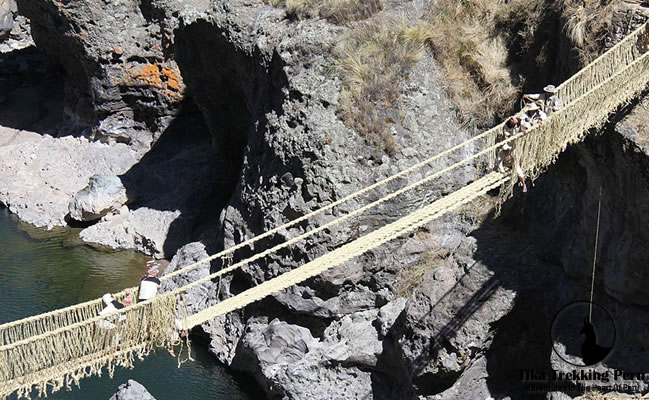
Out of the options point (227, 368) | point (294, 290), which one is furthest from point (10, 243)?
point (294, 290)

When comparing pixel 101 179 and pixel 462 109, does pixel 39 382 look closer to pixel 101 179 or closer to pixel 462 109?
pixel 462 109

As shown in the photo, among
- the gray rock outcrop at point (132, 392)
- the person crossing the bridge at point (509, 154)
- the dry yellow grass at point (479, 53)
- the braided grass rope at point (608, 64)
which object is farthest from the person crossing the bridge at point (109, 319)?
the dry yellow grass at point (479, 53)

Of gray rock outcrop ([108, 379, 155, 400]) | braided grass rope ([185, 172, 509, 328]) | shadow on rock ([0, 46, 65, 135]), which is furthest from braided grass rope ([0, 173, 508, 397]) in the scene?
shadow on rock ([0, 46, 65, 135])

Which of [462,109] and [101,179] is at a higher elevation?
[462,109]

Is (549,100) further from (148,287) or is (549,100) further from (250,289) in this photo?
(148,287)

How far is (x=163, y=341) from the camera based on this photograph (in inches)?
294

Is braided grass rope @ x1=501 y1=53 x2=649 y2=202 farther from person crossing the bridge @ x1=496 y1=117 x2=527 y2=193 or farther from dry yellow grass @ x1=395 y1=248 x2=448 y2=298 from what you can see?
dry yellow grass @ x1=395 y1=248 x2=448 y2=298

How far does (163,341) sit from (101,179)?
9307 mm

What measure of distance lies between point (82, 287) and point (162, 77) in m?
5.26

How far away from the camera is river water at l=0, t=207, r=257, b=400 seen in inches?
444

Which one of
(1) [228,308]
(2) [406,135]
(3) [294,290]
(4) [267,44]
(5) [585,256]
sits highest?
(4) [267,44]

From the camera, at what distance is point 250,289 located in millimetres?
7691

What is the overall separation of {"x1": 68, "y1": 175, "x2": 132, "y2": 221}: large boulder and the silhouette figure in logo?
10.1 meters

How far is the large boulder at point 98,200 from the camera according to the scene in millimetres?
15836
